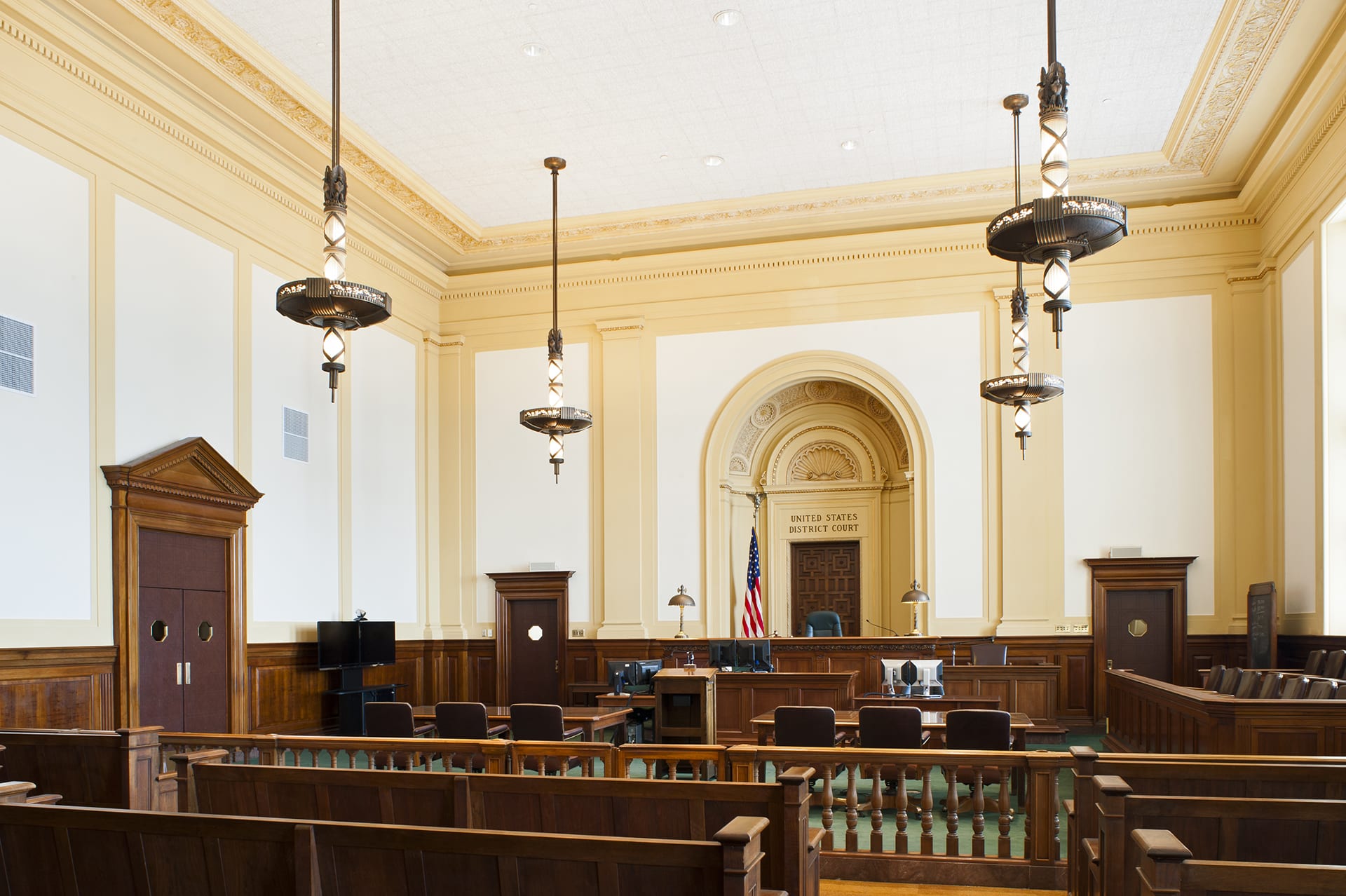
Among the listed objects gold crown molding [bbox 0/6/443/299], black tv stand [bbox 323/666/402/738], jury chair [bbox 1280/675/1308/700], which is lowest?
black tv stand [bbox 323/666/402/738]

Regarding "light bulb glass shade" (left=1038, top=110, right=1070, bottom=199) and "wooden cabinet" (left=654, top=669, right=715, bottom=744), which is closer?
"light bulb glass shade" (left=1038, top=110, right=1070, bottom=199)

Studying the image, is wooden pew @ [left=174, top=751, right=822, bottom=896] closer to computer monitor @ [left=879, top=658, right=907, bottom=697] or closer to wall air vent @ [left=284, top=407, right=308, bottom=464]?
computer monitor @ [left=879, top=658, right=907, bottom=697]

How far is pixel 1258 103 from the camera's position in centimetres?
1062

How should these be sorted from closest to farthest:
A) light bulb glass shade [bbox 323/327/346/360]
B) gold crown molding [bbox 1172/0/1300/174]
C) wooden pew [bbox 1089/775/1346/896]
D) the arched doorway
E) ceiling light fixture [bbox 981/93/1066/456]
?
wooden pew [bbox 1089/775/1346/896] < light bulb glass shade [bbox 323/327/346/360] < gold crown molding [bbox 1172/0/1300/174] < ceiling light fixture [bbox 981/93/1066/456] < the arched doorway

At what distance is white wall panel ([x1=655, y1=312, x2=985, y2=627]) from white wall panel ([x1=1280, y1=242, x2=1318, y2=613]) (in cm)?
334

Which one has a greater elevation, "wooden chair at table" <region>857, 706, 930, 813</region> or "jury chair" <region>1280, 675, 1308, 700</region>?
"jury chair" <region>1280, 675, 1308, 700</region>

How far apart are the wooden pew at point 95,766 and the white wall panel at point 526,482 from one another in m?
8.79

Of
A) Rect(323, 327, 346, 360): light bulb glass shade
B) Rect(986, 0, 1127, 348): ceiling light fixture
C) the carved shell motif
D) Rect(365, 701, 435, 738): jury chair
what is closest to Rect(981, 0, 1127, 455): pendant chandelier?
Rect(986, 0, 1127, 348): ceiling light fixture

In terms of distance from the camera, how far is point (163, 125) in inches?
390

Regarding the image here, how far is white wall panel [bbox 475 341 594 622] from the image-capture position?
576 inches

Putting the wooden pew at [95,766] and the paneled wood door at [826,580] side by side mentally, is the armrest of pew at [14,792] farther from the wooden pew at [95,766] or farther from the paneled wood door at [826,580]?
the paneled wood door at [826,580]

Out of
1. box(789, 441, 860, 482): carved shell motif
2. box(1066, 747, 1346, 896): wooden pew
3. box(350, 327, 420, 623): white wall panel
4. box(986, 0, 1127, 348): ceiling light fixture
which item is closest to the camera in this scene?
box(1066, 747, 1346, 896): wooden pew

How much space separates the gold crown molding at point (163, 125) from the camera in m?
8.45

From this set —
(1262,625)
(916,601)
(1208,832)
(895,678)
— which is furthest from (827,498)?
(1208,832)
